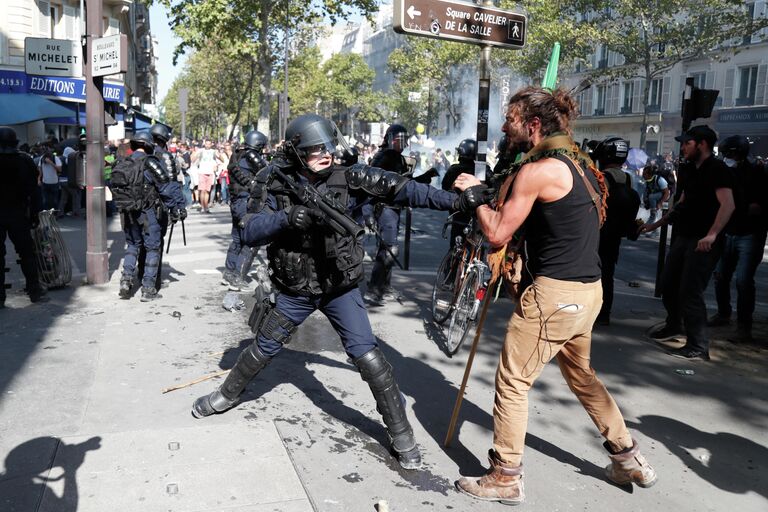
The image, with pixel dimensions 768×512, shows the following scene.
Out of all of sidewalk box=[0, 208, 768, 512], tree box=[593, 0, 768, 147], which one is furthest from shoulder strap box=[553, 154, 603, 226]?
tree box=[593, 0, 768, 147]

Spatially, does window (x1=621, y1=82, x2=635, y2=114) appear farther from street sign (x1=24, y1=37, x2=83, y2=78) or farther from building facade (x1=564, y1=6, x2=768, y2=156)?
street sign (x1=24, y1=37, x2=83, y2=78)

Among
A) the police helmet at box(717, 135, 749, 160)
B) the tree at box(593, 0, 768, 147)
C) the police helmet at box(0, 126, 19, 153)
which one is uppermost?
the tree at box(593, 0, 768, 147)

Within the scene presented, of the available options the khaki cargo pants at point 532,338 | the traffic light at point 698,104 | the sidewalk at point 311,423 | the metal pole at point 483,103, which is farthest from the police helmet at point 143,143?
the traffic light at point 698,104

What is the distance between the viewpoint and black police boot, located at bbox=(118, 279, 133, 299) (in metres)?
7.56

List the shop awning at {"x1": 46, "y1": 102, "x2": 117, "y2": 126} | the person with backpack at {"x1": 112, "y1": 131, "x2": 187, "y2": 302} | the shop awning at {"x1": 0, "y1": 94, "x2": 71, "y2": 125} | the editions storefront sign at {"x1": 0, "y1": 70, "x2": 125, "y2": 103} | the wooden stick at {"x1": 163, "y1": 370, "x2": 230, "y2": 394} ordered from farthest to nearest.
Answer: the shop awning at {"x1": 0, "y1": 94, "x2": 71, "y2": 125} → the editions storefront sign at {"x1": 0, "y1": 70, "x2": 125, "y2": 103} → the shop awning at {"x1": 46, "y1": 102, "x2": 117, "y2": 126} → the person with backpack at {"x1": 112, "y1": 131, "x2": 187, "y2": 302} → the wooden stick at {"x1": 163, "y1": 370, "x2": 230, "y2": 394}

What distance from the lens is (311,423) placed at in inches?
173

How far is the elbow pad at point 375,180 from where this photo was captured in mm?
3598

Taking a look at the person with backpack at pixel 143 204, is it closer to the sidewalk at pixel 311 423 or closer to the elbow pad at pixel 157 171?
the elbow pad at pixel 157 171

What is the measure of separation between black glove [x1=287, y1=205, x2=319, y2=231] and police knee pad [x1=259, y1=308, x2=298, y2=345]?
712mm

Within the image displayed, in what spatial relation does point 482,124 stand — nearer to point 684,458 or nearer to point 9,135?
point 684,458

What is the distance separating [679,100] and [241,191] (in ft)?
141

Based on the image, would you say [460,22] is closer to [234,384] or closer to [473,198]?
[473,198]

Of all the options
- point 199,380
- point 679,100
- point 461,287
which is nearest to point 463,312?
point 461,287

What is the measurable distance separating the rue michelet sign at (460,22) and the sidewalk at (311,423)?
2709 mm
